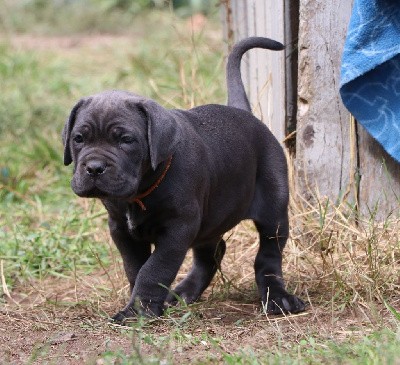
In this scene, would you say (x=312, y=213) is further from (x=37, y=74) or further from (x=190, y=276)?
(x=37, y=74)

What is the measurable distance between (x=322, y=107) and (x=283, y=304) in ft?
4.49

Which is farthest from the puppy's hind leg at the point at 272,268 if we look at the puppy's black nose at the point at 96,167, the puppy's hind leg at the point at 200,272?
the puppy's black nose at the point at 96,167

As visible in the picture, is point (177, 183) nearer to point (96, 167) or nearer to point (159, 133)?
point (159, 133)

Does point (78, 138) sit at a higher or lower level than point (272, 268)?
higher

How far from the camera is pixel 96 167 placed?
4.13m

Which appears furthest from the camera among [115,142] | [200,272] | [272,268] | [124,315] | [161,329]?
[200,272]

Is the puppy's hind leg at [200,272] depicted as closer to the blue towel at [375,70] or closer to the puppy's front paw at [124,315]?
the puppy's front paw at [124,315]

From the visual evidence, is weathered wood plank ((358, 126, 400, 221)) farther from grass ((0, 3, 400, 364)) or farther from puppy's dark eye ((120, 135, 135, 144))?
puppy's dark eye ((120, 135, 135, 144))

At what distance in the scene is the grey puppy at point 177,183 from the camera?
14.0ft

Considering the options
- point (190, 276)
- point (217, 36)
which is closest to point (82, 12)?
point (217, 36)

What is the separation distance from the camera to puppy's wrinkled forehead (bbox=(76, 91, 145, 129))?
168 inches

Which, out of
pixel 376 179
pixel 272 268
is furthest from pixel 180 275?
pixel 376 179

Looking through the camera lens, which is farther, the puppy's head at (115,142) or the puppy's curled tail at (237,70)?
the puppy's curled tail at (237,70)

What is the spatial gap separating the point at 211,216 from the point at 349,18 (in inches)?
62.5
